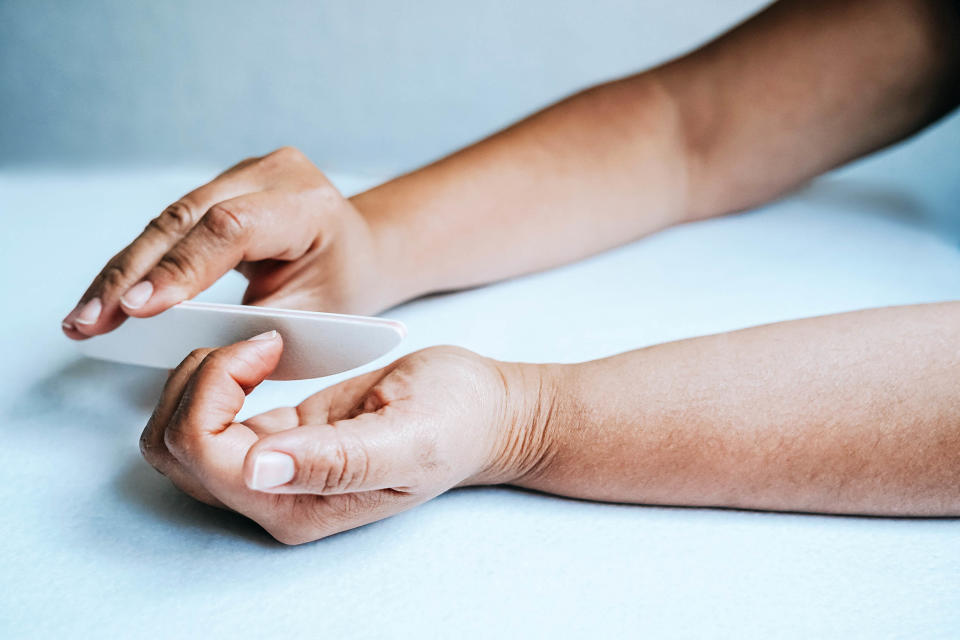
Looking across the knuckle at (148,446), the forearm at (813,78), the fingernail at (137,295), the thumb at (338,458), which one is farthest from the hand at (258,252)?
the forearm at (813,78)

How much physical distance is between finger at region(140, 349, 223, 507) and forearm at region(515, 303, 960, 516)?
26 cm

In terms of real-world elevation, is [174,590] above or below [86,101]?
below

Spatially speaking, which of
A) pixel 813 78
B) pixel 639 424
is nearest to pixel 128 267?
pixel 639 424

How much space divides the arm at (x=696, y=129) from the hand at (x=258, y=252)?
0.38ft

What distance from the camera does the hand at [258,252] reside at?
686 millimetres

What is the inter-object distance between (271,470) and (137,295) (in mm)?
240

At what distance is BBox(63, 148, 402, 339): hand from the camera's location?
69 centimetres

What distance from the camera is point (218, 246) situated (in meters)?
0.69

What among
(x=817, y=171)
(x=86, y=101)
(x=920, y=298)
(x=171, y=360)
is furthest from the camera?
(x=86, y=101)

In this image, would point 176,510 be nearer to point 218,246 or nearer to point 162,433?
point 162,433

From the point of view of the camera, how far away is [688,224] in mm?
1169

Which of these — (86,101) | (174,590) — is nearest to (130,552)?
(174,590)

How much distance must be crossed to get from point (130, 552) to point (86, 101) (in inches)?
48.6

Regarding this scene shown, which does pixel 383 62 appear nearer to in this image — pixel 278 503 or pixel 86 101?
pixel 86 101
